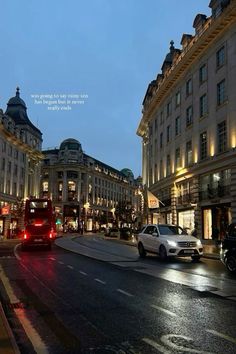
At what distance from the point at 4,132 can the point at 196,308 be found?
66.6 metres

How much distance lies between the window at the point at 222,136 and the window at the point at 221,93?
1854 millimetres

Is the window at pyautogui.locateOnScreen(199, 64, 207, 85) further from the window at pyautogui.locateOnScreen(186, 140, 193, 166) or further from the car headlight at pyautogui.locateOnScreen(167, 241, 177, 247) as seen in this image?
the car headlight at pyautogui.locateOnScreen(167, 241, 177, 247)

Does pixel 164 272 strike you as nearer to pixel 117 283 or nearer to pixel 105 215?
pixel 117 283

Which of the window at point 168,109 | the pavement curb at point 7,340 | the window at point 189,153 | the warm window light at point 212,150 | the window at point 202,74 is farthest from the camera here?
the window at point 168,109

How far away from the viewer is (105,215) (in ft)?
439

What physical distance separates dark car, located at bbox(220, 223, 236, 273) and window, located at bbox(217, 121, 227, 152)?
18.6 meters

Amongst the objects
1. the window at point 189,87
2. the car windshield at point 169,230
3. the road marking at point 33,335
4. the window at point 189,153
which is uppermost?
the window at point 189,87

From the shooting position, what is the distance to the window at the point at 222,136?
34188 millimetres

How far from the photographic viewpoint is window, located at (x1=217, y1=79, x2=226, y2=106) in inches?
1380

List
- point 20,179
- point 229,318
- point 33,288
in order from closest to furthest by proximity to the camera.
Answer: point 229,318
point 33,288
point 20,179

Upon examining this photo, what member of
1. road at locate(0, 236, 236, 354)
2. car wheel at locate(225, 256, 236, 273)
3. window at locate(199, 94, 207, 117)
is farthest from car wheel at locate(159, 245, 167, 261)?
window at locate(199, 94, 207, 117)

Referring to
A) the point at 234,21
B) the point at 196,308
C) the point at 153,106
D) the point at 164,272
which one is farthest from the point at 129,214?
the point at 196,308

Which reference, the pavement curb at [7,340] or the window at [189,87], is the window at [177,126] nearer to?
the window at [189,87]

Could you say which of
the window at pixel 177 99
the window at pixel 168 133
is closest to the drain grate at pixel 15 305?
the window at pixel 177 99
